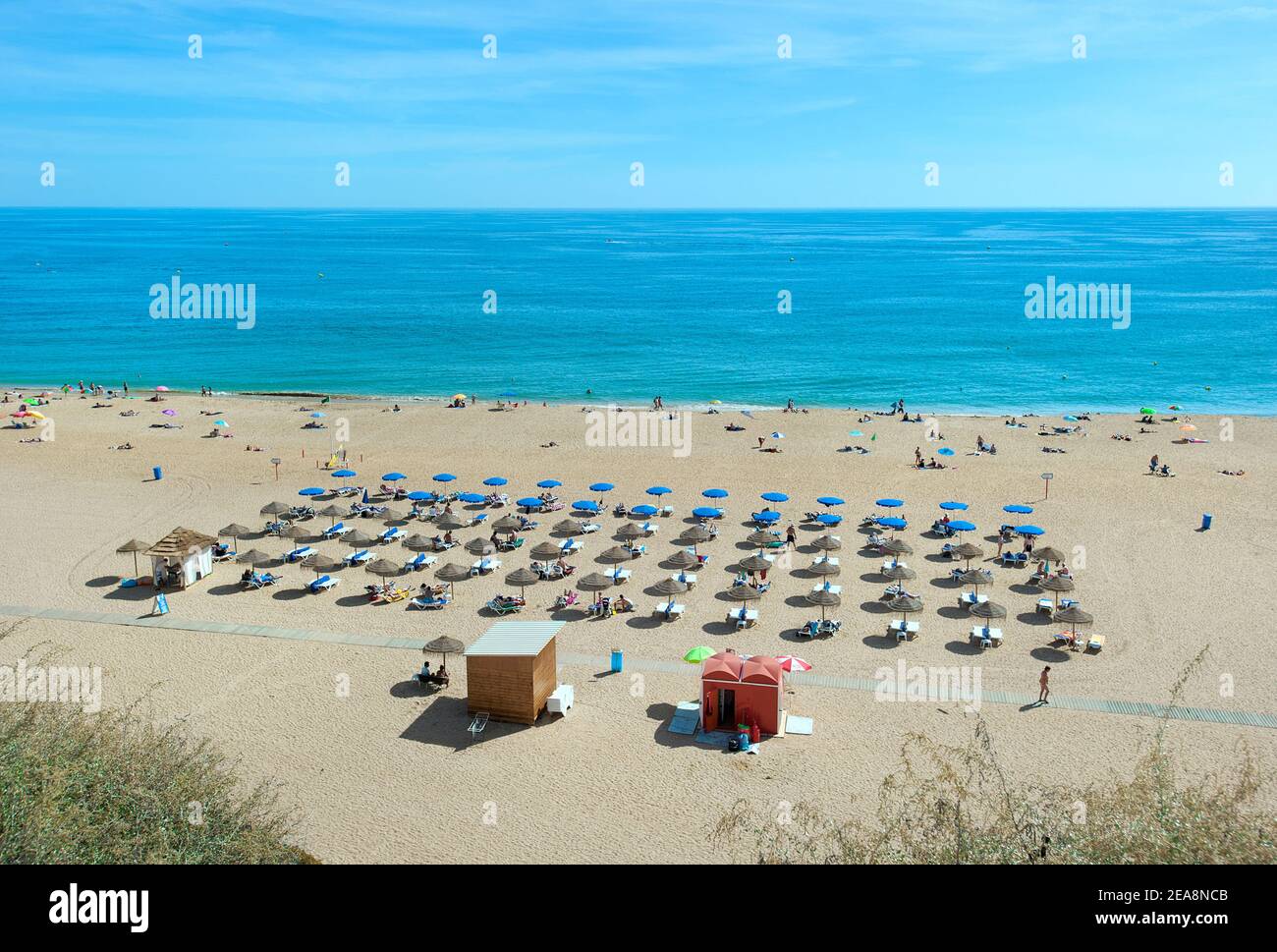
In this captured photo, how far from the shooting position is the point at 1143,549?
27.8 m

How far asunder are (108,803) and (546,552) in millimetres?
16854

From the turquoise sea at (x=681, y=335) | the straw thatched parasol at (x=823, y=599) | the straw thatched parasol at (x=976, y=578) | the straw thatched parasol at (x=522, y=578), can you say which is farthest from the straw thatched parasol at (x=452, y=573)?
the turquoise sea at (x=681, y=335)

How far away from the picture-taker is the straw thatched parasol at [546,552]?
87.2 feet

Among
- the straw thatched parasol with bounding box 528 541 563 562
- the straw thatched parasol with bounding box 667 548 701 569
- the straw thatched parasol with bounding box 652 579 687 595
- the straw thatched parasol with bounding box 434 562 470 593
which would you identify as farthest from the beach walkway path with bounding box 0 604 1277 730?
the straw thatched parasol with bounding box 528 541 563 562

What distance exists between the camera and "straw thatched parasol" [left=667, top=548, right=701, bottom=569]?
25812 millimetres

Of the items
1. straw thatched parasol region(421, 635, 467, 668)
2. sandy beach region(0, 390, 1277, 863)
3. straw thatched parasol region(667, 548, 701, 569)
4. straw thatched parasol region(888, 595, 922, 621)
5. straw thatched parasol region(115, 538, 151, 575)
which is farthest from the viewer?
straw thatched parasol region(667, 548, 701, 569)

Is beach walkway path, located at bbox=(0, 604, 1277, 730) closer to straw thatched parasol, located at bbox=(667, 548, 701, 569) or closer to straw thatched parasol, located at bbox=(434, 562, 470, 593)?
straw thatched parasol, located at bbox=(434, 562, 470, 593)

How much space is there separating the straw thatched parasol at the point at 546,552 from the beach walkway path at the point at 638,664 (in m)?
5.34

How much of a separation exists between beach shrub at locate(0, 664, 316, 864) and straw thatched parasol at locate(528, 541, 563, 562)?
14095 mm

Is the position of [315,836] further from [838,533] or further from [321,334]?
[321,334]

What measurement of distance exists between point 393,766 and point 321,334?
71058mm

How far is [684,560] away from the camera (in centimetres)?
2591
